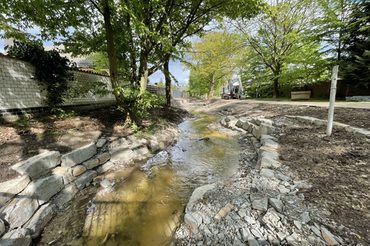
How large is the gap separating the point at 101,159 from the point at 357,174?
4803mm

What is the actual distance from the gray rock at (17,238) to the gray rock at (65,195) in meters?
0.72

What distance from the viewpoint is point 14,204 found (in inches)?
103

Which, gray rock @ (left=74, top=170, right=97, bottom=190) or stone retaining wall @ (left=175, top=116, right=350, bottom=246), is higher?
stone retaining wall @ (left=175, top=116, right=350, bottom=246)

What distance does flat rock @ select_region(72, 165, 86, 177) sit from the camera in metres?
3.86

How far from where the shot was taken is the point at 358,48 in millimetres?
9828

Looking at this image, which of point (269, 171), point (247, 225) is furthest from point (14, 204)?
point (269, 171)

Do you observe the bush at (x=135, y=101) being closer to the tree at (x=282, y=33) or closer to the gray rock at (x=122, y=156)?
the gray rock at (x=122, y=156)

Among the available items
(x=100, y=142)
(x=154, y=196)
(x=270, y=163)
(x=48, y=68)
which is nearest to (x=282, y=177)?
(x=270, y=163)

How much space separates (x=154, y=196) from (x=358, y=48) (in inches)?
489

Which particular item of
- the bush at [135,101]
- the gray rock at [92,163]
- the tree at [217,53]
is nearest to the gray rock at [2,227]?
the gray rock at [92,163]

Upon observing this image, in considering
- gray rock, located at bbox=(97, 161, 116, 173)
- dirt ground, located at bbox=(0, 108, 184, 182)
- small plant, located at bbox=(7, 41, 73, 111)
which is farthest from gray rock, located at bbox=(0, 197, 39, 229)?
small plant, located at bbox=(7, 41, 73, 111)

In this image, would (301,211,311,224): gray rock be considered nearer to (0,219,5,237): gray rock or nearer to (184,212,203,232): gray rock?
(184,212,203,232): gray rock

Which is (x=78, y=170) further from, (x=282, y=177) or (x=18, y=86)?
(x=282, y=177)

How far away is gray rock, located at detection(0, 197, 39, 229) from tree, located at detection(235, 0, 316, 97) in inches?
550
